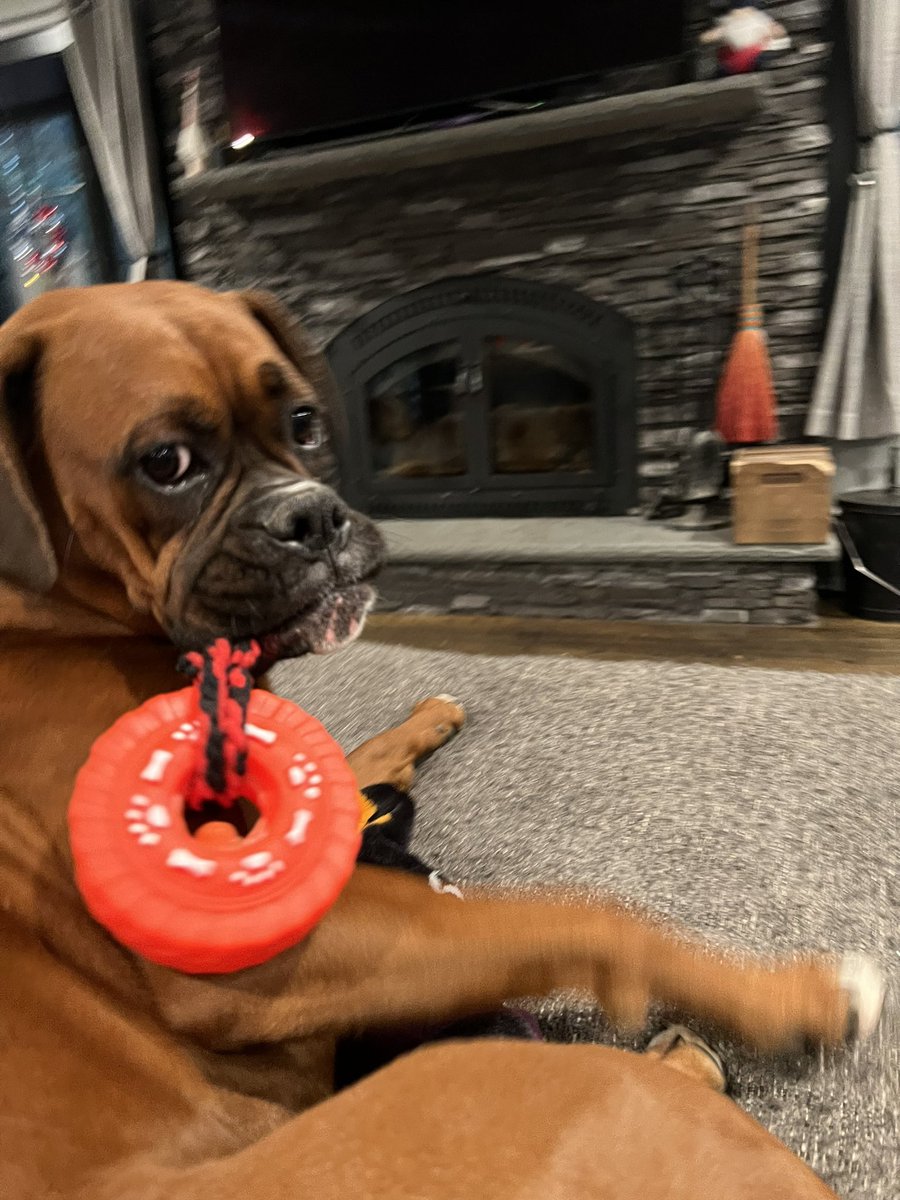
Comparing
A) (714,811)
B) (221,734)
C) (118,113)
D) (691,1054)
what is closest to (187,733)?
(221,734)

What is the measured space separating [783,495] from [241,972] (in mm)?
2355

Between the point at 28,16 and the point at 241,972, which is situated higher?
the point at 28,16

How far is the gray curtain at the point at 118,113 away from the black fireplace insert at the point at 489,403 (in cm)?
100

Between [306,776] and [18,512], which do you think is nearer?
[306,776]

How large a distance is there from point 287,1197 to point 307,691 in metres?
1.49

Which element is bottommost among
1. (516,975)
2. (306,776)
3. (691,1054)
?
(691,1054)

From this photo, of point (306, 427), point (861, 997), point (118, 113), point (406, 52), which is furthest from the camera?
point (118, 113)

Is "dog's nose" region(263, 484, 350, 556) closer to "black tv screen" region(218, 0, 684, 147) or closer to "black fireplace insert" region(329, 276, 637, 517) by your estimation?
"black fireplace insert" region(329, 276, 637, 517)

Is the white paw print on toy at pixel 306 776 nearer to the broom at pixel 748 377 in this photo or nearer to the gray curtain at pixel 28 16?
the broom at pixel 748 377

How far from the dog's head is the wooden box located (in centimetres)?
197

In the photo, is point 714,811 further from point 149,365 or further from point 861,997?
point 149,365

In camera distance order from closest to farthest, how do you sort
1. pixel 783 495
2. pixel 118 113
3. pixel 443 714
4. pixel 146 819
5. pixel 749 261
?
pixel 146 819 → pixel 443 714 → pixel 783 495 → pixel 749 261 → pixel 118 113

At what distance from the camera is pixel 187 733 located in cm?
70

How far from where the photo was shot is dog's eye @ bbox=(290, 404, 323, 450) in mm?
1122
